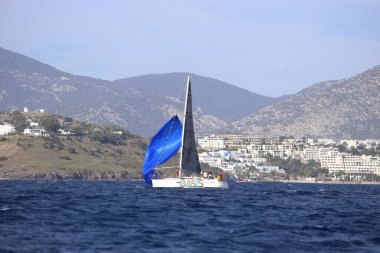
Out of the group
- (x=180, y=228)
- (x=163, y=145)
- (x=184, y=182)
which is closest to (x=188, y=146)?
(x=163, y=145)

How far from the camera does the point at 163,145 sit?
112 meters

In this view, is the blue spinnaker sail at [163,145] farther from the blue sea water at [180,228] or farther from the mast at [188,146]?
the blue sea water at [180,228]

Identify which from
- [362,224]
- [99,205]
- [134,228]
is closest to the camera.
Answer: [134,228]

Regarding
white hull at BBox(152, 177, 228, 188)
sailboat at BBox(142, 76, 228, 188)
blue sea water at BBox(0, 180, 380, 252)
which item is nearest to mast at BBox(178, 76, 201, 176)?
sailboat at BBox(142, 76, 228, 188)

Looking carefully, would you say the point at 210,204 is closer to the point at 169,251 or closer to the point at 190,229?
the point at 190,229

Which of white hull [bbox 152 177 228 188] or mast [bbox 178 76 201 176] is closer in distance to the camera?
white hull [bbox 152 177 228 188]

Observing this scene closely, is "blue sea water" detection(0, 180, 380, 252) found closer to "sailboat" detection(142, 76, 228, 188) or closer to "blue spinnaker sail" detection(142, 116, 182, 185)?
"blue spinnaker sail" detection(142, 116, 182, 185)

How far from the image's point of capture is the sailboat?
11231cm

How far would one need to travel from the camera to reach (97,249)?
1730 inches

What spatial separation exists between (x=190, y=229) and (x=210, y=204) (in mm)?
25138

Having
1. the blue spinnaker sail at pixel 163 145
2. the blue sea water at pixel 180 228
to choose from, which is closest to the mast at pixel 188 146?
the blue spinnaker sail at pixel 163 145

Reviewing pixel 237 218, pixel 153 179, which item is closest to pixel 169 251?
pixel 237 218

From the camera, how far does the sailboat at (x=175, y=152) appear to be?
368ft

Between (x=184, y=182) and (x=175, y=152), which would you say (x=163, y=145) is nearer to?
(x=175, y=152)
